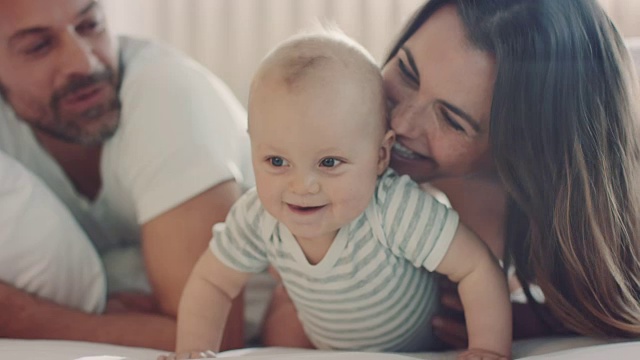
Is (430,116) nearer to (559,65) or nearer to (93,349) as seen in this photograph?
(559,65)

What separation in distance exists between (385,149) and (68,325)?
565mm

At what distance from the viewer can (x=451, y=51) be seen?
110cm

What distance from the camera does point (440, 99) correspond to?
3.61ft

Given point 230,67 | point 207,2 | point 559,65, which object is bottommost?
point 230,67

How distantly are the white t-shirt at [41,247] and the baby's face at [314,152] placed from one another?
1.49ft

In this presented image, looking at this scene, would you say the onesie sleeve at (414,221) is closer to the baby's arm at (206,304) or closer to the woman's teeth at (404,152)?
the woman's teeth at (404,152)

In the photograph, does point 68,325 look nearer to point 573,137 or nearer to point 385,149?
point 385,149

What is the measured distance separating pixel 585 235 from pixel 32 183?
0.80 metres

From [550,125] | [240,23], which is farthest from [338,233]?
[240,23]

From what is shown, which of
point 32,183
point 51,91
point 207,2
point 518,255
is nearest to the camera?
point 518,255

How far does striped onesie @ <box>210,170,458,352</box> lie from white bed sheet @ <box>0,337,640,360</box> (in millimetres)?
57

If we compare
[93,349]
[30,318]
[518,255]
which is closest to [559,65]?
[518,255]

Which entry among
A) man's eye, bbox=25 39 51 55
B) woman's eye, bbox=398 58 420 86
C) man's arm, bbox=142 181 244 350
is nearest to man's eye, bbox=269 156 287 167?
woman's eye, bbox=398 58 420 86

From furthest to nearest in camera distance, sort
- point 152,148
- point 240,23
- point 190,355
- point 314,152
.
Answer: point 240,23 → point 152,148 → point 190,355 → point 314,152
